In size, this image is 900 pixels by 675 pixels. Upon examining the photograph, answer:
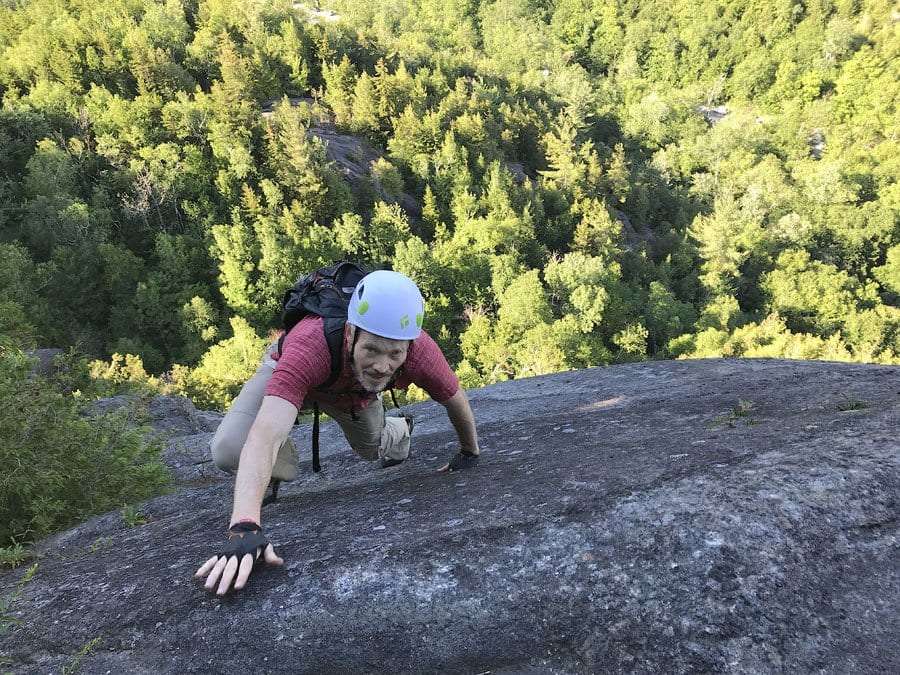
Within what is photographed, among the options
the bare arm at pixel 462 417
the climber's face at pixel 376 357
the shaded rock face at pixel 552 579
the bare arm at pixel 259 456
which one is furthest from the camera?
the bare arm at pixel 462 417

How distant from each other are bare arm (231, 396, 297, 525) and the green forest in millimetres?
9131

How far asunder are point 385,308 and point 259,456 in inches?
52.9

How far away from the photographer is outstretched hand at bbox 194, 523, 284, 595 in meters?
3.17

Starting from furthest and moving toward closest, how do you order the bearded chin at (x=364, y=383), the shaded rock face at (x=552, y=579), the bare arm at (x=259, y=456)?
Result: the bearded chin at (x=364, y=383) < the bare arm at (x=259, y=456) < the shaded rock face at (x=552, y=579)

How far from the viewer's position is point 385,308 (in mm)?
3826

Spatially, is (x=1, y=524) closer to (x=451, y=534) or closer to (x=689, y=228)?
(x=451, y=534)

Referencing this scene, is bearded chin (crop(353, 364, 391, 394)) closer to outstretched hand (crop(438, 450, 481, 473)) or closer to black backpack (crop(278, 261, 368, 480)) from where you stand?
black backpack (crop(278, 261, 368, 480))

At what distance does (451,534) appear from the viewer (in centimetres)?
359

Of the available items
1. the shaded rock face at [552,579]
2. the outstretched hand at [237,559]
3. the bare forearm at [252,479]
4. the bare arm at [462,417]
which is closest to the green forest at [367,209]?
the shaded rock face at [552,579]

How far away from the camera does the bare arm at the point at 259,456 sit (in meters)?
3.28

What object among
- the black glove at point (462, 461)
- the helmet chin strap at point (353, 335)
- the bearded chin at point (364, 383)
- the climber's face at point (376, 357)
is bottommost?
the black glove at point (462, 461)

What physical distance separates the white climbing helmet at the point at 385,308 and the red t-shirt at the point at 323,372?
218 mm

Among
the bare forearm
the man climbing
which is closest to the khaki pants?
the man climbing

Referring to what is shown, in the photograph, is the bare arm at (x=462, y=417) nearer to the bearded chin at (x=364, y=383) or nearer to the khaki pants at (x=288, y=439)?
the bearded chin at (x=364, y=383)
